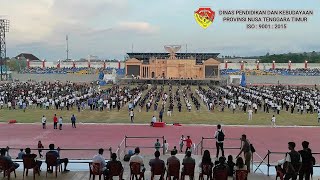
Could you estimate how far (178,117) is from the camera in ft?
102

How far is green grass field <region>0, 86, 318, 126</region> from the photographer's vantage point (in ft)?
94.2

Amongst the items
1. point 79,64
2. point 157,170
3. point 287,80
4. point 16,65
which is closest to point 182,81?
point 287,80

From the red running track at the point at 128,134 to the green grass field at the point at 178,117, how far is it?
8.28 feet

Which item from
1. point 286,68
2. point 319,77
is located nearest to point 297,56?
point 286,68

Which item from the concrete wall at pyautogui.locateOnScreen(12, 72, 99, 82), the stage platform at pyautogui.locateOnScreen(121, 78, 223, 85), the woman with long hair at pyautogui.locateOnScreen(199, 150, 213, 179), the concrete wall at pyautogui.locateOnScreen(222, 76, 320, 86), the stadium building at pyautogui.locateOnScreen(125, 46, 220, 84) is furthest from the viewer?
the stadium building at pyautogui.locateOnScreen(125, 46, 220, 84)

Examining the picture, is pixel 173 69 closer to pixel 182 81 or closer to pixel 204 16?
pixel 182 81

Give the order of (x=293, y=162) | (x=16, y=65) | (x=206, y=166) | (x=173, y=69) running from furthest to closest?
(x=16, y=65)
(x=173, y=69)
(x=206, y=166)
(x=293, y=162)

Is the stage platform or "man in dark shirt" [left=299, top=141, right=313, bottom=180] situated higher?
the stage platform

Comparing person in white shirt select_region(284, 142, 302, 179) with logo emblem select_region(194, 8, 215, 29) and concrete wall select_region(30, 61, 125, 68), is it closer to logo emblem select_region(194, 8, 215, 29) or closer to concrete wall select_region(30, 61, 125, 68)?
logo emblem select_region(194, 8, 215, 29)

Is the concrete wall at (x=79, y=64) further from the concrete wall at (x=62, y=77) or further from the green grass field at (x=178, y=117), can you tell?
the green grass field at (x=178, y=117)

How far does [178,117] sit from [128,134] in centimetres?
889

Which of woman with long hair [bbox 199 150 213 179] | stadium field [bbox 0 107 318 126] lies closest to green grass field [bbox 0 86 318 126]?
stadium field [bbox 0 107 318 126]

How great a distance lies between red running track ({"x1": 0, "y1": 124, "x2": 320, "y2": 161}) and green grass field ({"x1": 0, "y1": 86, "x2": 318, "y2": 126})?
252cm

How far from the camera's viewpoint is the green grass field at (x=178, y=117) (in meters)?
28.7
